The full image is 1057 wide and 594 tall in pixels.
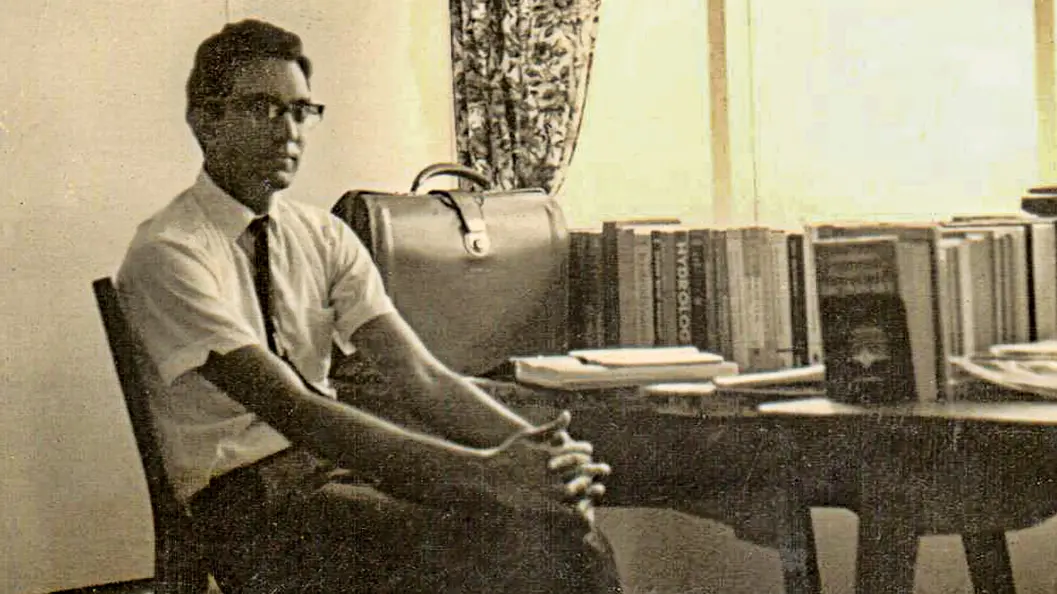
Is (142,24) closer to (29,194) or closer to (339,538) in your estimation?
(29,194)

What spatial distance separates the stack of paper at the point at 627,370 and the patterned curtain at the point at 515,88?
1.24 m

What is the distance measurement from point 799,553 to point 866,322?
68 cm

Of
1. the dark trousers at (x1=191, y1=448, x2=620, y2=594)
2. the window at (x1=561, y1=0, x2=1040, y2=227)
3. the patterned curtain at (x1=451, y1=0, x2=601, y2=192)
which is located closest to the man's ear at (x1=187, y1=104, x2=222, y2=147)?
the dark trousers at (x1=191, y1=448, x2=620, y2=594)

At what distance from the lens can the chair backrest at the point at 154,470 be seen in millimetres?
1563

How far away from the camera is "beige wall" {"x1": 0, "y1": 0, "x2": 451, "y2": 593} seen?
2.20m

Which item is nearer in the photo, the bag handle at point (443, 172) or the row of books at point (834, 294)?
the row of books at point (834, 294)

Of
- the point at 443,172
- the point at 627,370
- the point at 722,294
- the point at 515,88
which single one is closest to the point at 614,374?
the point at 627,370

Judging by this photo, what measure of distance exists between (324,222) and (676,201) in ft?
6.21

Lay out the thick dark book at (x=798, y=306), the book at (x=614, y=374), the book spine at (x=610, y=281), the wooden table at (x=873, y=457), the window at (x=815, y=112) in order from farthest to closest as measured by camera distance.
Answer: the window at (x=815, y=112)
the book spine at (x=610, y=281)
the thick dark book at (x=798, y=306)
the book at (x=614, y=374)
the wooden table at (x=873, y=457)

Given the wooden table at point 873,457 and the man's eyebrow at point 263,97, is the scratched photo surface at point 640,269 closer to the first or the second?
the wooden table at point 873,457

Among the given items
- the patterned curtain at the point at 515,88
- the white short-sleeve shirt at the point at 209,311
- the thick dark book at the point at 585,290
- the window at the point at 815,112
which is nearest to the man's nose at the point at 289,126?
the white short-sleeve shirt at the point at 209,311

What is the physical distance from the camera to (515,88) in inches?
119

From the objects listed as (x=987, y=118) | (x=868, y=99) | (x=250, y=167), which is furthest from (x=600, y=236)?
(x=987, y=118)

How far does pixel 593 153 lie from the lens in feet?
11.3
